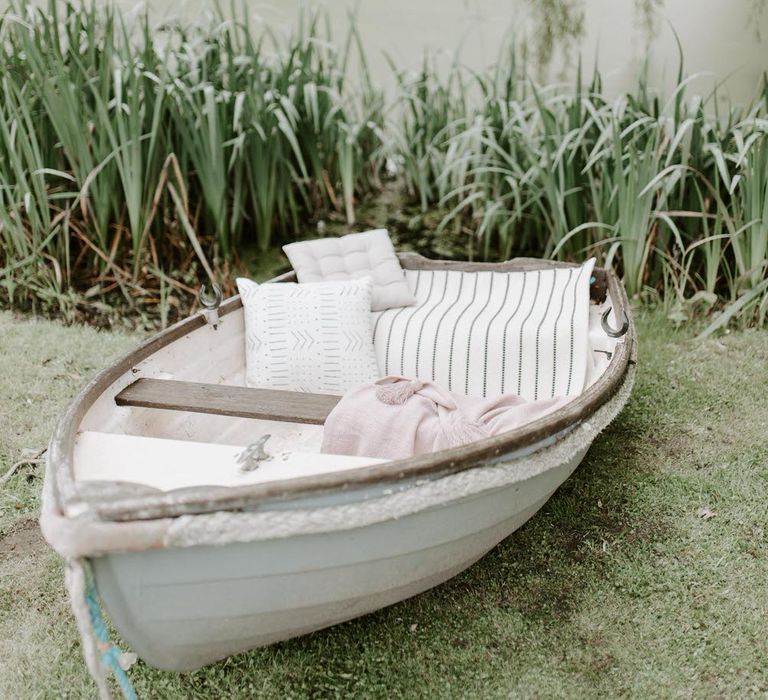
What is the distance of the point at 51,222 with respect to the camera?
3.24 metres

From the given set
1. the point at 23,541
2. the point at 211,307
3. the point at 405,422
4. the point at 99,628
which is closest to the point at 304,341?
the point at 211,307

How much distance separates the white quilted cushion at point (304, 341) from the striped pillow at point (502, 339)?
12 centimetres

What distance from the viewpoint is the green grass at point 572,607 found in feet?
5.13

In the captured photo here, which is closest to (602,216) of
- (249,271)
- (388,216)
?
(388,216)

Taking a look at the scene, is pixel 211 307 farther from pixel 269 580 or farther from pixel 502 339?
pixel 269 580

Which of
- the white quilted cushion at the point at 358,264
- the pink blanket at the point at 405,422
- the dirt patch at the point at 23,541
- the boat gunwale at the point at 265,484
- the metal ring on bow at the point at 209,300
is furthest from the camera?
the white quilted cushion at the point at 358,264

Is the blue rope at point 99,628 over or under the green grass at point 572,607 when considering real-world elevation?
over

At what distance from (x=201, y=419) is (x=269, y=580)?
0.83 metres

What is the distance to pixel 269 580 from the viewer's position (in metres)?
1.30

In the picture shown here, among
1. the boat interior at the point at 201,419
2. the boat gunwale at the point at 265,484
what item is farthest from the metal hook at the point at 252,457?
the boat gunwale at the point at 265,484

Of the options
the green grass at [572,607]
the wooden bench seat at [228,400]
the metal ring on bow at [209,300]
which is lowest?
the green grass at [572,607]

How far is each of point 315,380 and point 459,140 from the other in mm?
1862

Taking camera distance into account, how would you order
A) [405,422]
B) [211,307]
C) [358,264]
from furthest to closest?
[358,264], [211,307], [405,422]

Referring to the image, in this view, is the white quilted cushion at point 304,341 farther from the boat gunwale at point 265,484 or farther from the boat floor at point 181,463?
the boat floor at point 181,463
